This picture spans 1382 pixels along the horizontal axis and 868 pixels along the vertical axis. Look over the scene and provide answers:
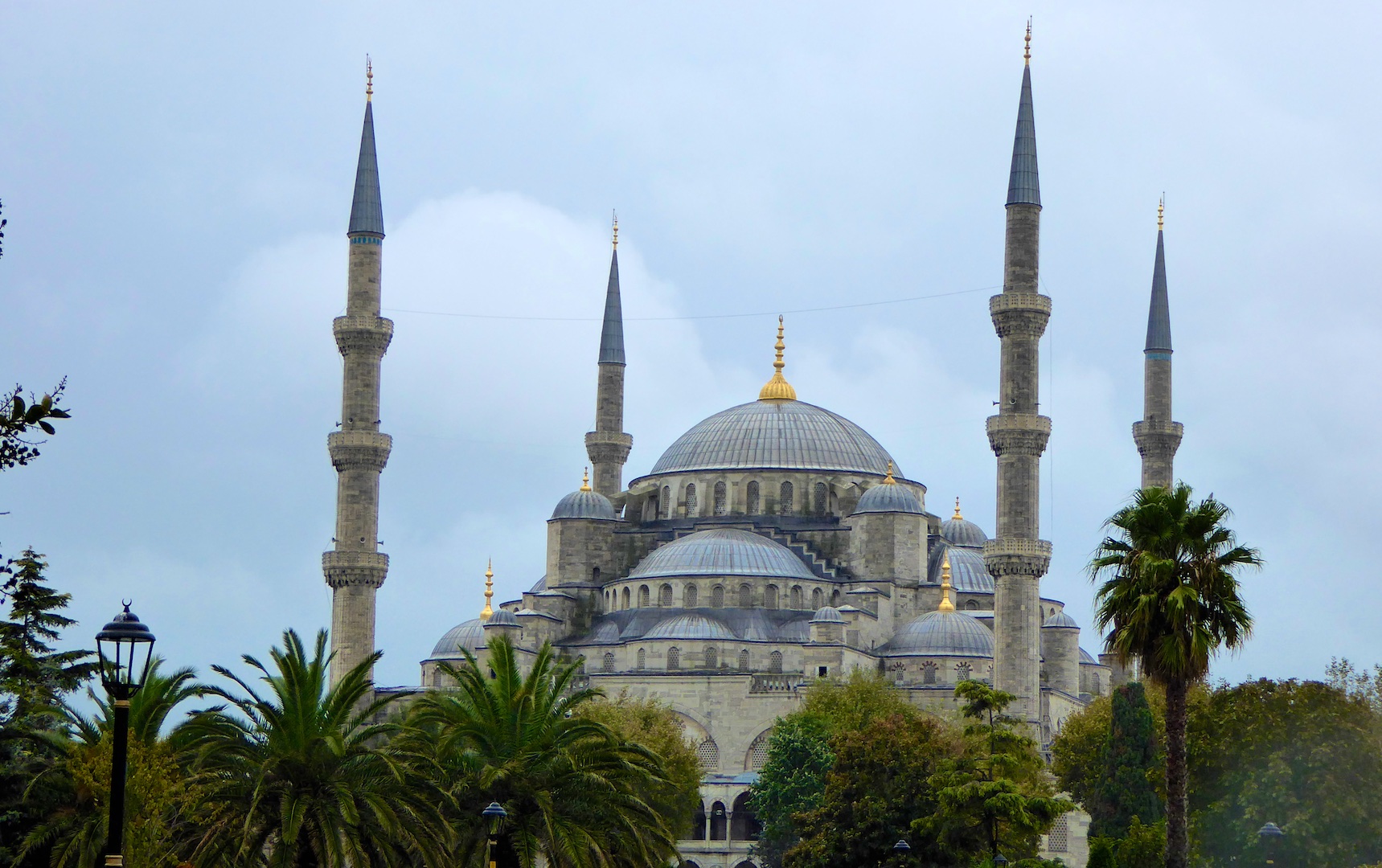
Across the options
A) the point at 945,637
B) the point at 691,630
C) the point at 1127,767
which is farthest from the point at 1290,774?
the point at 691,630

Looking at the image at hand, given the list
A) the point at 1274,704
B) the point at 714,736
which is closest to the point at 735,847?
the point at 714,736

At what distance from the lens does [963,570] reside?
2965 inches

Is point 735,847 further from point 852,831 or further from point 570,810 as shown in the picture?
point 570,810

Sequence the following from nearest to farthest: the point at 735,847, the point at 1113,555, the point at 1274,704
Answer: the point at 1113,555 < the point at 1274,704 < the point at 735,847

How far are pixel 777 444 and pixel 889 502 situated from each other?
23.5ft

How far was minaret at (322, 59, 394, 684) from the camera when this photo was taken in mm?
63125

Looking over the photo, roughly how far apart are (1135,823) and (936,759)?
605 cm

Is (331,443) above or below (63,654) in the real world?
above

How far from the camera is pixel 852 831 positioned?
47.2 meters

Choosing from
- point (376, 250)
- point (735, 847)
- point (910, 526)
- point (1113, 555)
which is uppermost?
point (376, 250)

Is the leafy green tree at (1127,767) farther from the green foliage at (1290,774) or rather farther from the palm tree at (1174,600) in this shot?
the palm tree at (1174,600)

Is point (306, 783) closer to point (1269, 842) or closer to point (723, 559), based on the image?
point (1269, 842)

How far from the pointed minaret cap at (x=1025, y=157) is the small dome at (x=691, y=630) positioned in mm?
15920

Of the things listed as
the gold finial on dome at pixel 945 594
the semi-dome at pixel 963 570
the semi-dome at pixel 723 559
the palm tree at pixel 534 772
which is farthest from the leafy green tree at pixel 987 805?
the semi-dome at pixel 963 570
